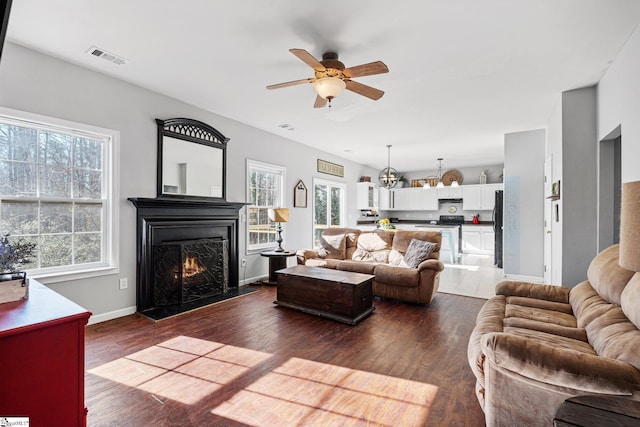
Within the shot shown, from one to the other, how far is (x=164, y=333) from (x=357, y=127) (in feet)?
13.2

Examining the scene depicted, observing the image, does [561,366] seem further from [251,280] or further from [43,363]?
[251,280]

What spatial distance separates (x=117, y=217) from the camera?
3506mm

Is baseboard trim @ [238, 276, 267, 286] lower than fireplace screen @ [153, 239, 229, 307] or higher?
lower

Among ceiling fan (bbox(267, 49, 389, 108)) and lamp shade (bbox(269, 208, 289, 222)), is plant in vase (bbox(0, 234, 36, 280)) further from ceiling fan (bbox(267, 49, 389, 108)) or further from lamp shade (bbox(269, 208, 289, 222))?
lamp shade (bbox(269, 208, 289, 222))

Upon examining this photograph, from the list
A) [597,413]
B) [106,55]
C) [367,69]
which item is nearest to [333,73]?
[367,69]

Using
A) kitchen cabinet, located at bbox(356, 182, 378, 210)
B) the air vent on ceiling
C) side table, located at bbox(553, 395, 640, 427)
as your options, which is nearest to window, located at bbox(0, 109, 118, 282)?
the air vent on ceiling

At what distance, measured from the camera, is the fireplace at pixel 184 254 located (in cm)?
369

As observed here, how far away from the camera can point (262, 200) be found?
5594 millimetres

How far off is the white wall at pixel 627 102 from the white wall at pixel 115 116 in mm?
4508

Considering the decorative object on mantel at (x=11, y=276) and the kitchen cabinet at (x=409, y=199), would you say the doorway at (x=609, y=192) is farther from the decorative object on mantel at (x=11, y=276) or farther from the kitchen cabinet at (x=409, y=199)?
the kitchen cabinet at (x=409, y=199)

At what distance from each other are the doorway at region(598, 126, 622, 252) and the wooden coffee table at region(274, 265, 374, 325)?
248 centimetres

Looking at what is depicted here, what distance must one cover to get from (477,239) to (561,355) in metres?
8.15

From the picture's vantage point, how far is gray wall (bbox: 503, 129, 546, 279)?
5.35 m

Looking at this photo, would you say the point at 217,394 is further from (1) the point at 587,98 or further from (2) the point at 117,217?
(1) the point at 587,98
